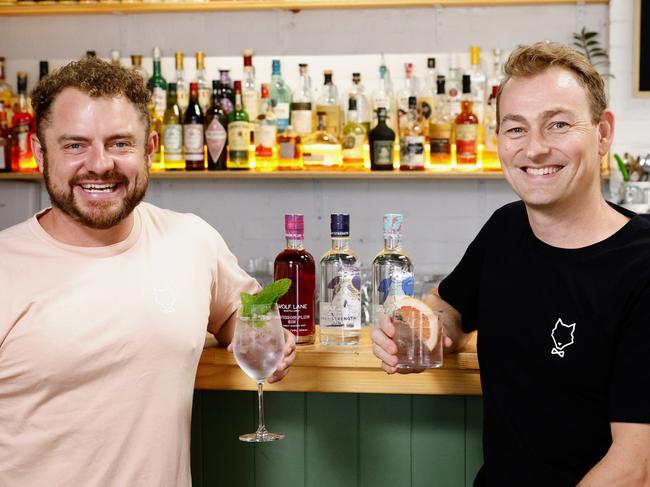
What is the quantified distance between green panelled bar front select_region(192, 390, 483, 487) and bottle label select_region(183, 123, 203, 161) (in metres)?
1.65

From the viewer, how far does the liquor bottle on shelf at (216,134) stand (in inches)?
133

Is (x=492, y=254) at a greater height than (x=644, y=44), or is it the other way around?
(x=644, y=44)

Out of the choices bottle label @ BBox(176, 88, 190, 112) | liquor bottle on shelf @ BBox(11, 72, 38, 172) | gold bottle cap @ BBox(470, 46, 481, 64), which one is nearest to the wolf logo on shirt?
gold bottle cap @ BBox(470, 46, 481, 64)

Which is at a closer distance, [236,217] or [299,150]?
[299,150]

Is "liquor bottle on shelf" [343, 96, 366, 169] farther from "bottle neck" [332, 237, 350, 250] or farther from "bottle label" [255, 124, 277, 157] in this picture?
"bottle neck" [332, 237, 350, 250]

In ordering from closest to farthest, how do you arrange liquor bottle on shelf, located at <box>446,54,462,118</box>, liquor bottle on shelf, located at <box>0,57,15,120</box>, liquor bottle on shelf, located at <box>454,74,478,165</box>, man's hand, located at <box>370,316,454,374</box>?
man's hand, located at <box>370,316,454,374</box> < liquor bottle on shelf, located at <box>454,74,478,165</box> < liquor bottle on shelf, located at <box>446,54,462,118</box> < liquor bottle on shelf, located at <box>0,57,15,120</box>

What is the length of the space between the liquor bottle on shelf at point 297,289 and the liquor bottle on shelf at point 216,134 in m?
1.64

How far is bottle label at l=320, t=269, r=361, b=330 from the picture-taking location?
1.80 meters

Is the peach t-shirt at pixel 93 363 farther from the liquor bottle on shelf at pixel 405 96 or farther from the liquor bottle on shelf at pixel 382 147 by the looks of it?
the liquor bottle on shelf at pixel 405 96

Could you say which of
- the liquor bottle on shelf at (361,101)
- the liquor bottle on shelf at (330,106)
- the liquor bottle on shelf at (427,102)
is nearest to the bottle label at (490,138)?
the liquor bottle on shelf at (427,102)

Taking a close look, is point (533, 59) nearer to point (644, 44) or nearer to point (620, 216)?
point (620, 216)

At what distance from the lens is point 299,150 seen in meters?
3.41

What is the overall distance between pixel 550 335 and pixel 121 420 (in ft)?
2.30

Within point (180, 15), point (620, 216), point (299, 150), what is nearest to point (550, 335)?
point (620, 216)
